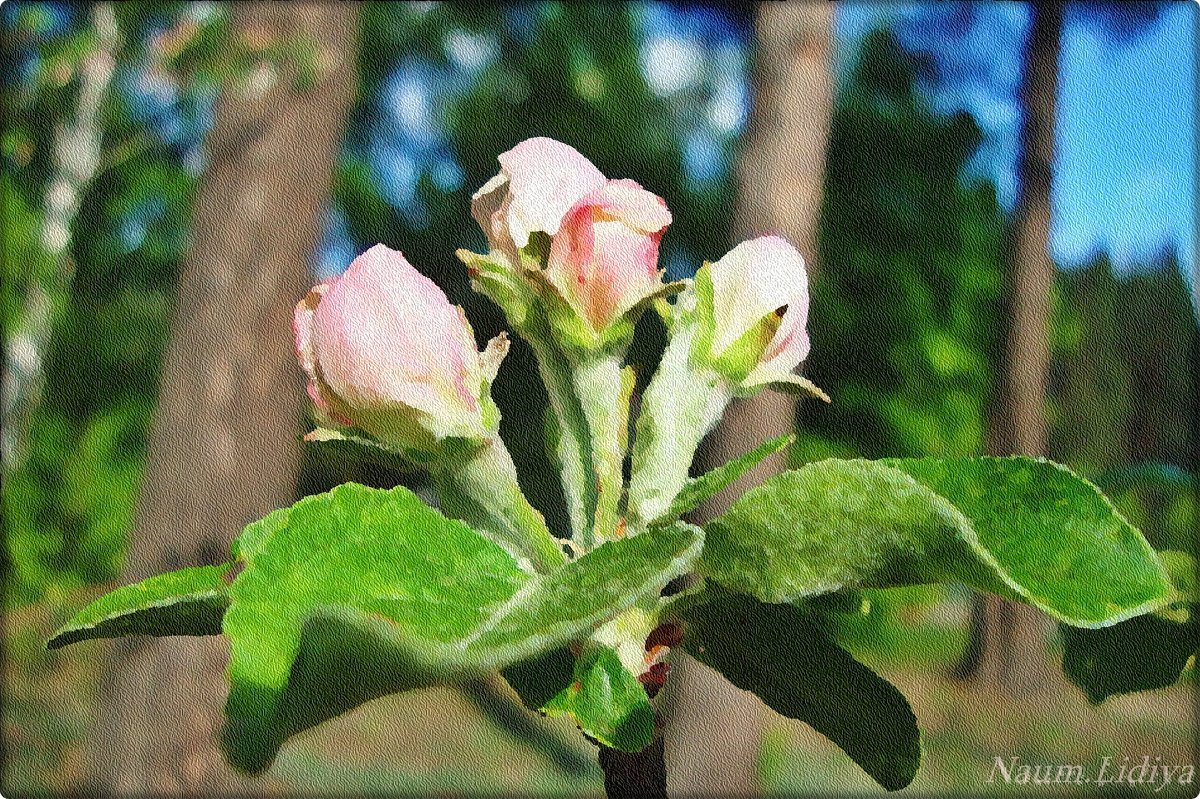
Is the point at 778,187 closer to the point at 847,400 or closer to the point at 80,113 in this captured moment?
the point at 80,113

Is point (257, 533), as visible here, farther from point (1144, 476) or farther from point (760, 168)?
point (760, 168)

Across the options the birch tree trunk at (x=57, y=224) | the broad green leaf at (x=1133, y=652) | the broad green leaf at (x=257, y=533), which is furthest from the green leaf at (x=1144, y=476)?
the birch tree trunk at (x=57, y=224)

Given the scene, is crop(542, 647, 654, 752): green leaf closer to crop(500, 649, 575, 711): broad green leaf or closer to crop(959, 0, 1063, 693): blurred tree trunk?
crop(500, 649, 575, 711): broad green leaf

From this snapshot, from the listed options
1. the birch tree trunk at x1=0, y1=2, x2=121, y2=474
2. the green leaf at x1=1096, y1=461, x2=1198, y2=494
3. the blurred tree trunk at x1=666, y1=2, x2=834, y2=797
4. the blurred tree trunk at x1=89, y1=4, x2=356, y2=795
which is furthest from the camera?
the birch tree trunk at x1=0, y1=2, x2=121, y2=474

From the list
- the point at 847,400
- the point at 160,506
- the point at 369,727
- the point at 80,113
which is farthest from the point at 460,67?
the point at 160,506

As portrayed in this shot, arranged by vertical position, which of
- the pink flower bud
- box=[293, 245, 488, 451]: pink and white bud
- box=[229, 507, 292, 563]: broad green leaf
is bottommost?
box=[229, 507, 292, 563]: broad green leaf

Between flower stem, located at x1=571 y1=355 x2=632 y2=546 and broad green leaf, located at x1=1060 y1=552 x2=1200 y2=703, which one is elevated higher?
flower stem, located at x1=571 y1=355 x2=632 y2=546

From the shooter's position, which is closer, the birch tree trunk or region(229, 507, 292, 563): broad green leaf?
region(229, 507, 292, 563): broad green leaf

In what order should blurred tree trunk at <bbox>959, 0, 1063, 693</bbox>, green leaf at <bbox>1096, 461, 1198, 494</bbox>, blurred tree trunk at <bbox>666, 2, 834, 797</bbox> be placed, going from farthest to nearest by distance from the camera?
blurred tree trunk at <bbox>959, 0, 1063, 693</bbox>, blurred tree trunk at <bbox>666, 2, 834, 797</bbox>, green leaf at <bbox>1096, 461, 1198, 494</bbox>

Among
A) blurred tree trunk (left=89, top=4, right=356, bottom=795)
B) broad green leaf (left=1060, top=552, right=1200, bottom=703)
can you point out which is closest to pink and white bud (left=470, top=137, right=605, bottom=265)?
broad green leaf (left=1060, top=552, right=1200, bottom=703)
